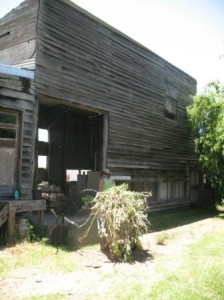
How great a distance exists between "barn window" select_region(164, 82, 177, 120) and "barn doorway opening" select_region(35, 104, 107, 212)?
413 cm

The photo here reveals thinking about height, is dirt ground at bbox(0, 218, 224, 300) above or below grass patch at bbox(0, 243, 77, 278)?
below

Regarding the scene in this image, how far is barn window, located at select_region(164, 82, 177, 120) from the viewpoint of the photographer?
1892 centimetres

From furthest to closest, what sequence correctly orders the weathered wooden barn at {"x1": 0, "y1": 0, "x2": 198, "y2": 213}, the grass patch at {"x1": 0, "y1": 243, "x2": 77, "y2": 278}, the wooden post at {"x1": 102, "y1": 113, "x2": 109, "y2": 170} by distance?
the wooden post at {"x1": 102, "y1": 113, "x2": 109, "y2": 170}
the weathered wooden barn at {"x1": 0, "y1": 0, "x2": 198, "y2": 213}
the grass patch at {"x1": 0, "y1": 243, "x2": 77, "y2": 278}

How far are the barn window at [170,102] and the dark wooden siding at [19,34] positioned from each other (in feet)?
31.1

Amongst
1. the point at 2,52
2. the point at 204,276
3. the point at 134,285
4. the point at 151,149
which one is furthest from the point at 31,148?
the point at 151,149

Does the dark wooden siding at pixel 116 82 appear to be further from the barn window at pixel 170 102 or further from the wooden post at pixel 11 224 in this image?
the wooden post at pixel 11 224

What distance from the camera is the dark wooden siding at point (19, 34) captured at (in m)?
11.4

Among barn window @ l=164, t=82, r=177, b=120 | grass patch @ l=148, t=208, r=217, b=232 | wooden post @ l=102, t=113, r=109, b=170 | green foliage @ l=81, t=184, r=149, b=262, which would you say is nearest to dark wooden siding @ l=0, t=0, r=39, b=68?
wooden post @ l=102, t=113, r=109, b=170

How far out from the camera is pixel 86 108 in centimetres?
1311

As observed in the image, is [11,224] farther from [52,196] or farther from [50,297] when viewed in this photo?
[52,196]

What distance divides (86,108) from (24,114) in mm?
3186

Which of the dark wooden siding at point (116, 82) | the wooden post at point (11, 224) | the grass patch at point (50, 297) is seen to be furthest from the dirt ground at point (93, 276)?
the dark wooden siding at point (116, 82)

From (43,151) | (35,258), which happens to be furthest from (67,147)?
(35,258)

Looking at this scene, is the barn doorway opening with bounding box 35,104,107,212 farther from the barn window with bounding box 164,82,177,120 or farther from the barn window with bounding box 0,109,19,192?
the barn window with bounding box 0,109,19,192
